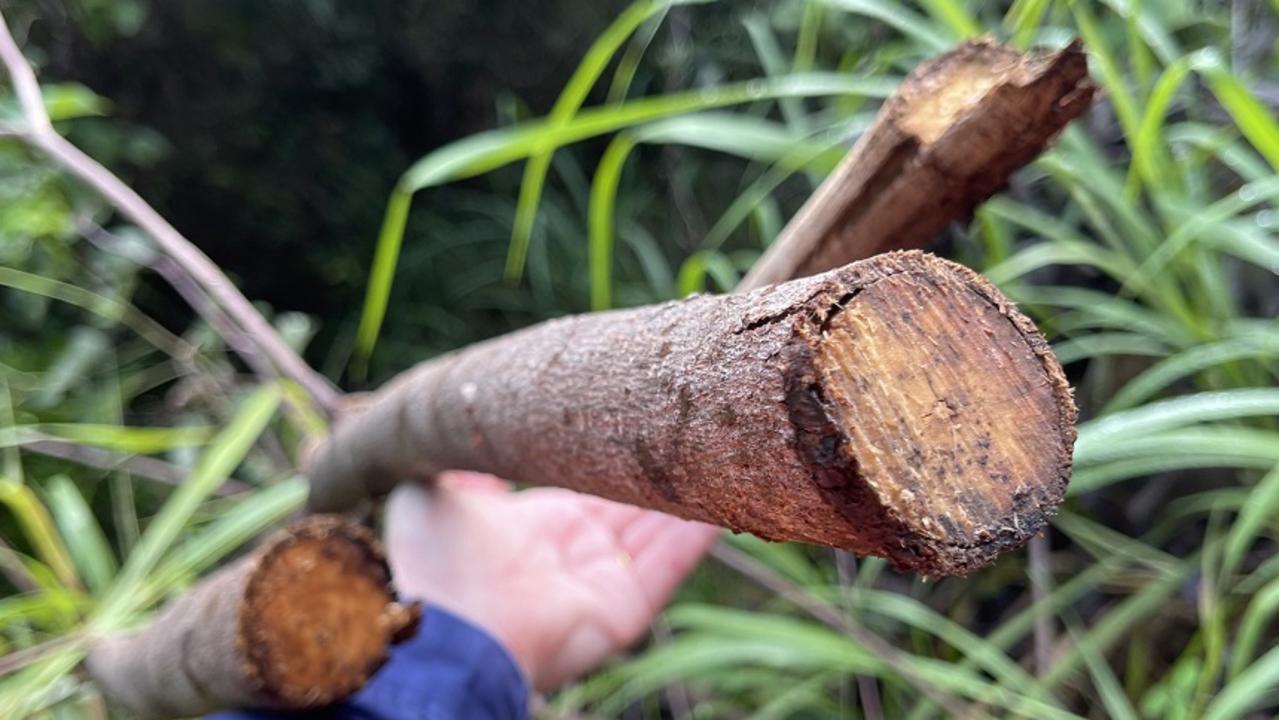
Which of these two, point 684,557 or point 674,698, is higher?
point 684,557

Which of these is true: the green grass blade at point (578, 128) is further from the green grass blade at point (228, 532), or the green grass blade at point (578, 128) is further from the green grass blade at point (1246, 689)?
the green grass blade at point (1246, 689)

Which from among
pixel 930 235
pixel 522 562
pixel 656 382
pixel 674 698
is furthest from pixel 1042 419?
pixel 674 698

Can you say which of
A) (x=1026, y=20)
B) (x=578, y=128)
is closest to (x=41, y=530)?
(x=578, y=128)

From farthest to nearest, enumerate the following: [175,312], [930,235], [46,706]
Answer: [175,312], [46,706], [930,235]

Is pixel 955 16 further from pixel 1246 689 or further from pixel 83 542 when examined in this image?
pixel 83 542

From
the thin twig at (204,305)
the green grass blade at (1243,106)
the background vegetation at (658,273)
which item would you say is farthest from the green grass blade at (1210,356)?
the thin twig at (204,305)

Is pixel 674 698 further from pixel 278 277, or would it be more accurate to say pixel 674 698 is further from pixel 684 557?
pixel 278 277

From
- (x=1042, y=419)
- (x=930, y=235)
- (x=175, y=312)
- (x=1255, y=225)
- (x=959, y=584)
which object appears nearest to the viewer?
(x=1042, y=419)
